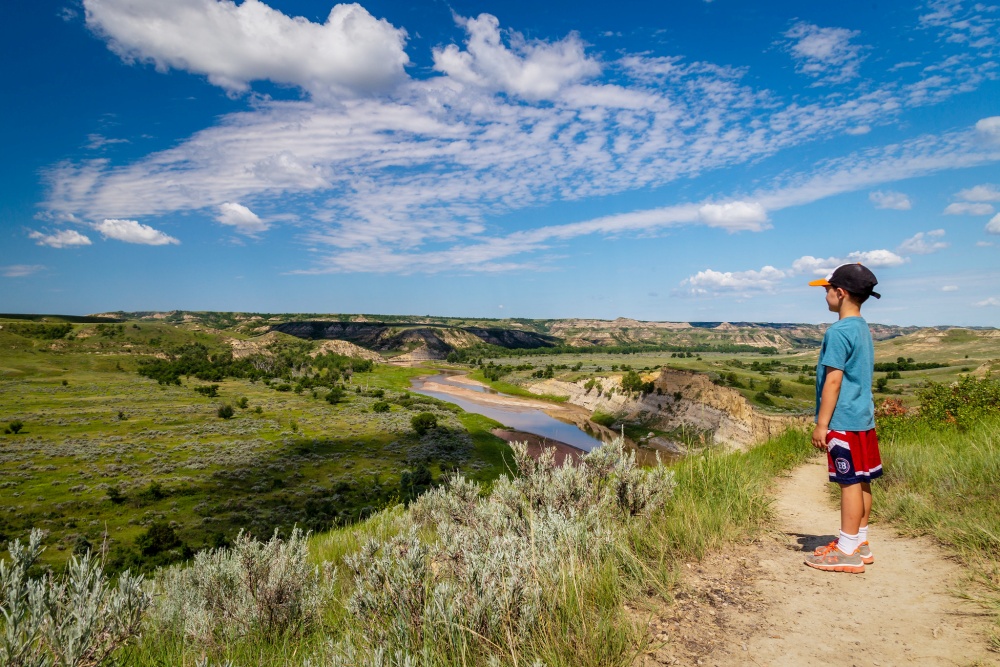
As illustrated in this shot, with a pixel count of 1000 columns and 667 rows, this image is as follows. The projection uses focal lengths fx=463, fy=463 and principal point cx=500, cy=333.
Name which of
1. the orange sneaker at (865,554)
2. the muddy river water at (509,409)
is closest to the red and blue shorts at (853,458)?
the orange sneaker at (865,554)

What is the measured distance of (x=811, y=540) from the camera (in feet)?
17.2

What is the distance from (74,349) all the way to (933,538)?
534 feet

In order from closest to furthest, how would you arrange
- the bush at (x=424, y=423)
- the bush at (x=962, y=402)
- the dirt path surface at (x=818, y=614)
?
the dirt path surface at (x=818, y=614), the bush at (x=962, y=402), the bush at (x=424, y=423)

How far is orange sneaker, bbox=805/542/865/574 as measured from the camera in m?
4.30

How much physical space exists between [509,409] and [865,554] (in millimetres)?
74785

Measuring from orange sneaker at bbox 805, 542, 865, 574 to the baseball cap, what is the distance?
2496 millimetres

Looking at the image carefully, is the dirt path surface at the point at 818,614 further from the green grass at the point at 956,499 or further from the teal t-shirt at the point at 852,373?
the teal t-shirt at the point at 852,373

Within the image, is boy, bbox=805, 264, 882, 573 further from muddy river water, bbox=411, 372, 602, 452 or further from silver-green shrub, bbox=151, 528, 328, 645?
muddy river water, bbox=411, 372, 602, 452

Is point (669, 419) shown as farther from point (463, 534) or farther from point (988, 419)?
point (463, 534)

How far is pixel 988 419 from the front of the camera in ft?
28.2

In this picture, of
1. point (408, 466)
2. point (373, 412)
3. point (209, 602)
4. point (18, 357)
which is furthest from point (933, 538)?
point (18, 357)

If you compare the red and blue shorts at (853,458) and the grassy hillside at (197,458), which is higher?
the red and blue shorts at (853,458)

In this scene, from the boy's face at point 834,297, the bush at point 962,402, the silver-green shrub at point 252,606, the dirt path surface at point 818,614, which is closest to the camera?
the dirt path surface at point 818,614

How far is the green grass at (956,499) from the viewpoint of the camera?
3836 millimetres
